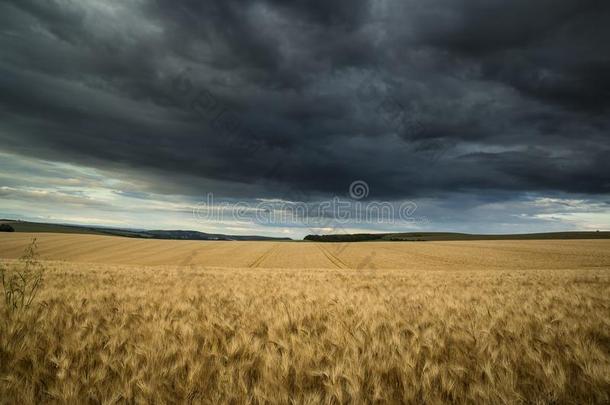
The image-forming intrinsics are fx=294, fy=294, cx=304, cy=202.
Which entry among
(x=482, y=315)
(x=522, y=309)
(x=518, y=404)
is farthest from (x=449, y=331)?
(x=522, y=309)

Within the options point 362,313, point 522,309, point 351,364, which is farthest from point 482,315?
point 351,364

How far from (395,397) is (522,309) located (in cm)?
432

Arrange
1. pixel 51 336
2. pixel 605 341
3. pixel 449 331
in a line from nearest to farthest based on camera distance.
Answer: pixel 51 336
pixel 605 341
pixel 449 331

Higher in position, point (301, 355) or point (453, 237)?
point (301, 355)

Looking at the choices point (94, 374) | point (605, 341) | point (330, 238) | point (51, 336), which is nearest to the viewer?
point (94, 374)

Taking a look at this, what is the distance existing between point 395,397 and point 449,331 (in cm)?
198

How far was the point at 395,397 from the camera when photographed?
2445 mm

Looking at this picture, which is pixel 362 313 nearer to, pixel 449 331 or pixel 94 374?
pixel 449 331

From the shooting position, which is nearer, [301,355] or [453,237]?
[301,355]

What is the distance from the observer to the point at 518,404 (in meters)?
2.33

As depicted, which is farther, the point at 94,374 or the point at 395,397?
the point at 94,374

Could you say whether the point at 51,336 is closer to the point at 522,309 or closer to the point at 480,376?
the point at 480,376

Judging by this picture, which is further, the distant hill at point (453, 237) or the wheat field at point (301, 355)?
the distant hill at point (453, 237)

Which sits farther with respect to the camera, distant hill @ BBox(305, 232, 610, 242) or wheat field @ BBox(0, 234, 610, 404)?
distant hill @ BBox(305, 232, 610, 242)
